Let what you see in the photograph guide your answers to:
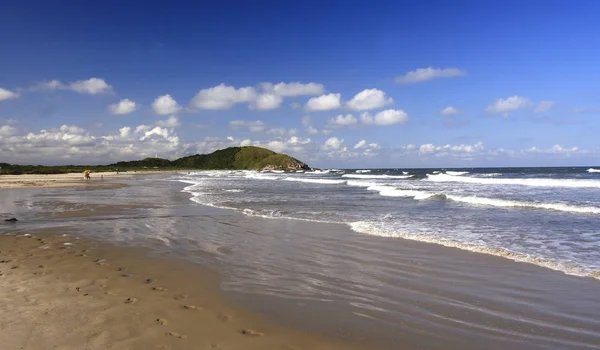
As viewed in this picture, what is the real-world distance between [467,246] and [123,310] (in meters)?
8.78

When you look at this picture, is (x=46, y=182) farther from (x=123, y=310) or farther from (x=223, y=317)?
(x=223, y=317)

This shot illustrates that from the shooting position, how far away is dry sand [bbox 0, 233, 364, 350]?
4.66 metres

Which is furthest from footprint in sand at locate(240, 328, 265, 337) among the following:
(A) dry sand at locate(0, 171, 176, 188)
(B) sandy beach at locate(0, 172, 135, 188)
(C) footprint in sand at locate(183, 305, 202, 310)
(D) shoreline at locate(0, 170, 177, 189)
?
(B) sandy beach at locate(0, 172, 135, 188)

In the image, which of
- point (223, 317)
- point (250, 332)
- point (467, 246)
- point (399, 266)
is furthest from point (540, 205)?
point (250, 332)

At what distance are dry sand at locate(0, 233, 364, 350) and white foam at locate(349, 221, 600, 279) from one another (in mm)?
6280

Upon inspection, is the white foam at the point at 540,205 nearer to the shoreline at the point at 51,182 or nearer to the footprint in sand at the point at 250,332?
the footprint in sand at the point at 250,332

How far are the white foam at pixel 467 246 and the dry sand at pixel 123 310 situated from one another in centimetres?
628

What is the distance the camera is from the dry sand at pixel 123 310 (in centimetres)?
466

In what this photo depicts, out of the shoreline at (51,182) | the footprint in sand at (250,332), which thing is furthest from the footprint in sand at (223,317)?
the shoreline at (51,182)

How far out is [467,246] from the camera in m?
10.9

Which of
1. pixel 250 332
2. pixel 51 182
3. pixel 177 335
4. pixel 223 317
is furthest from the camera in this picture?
pixel 51 182

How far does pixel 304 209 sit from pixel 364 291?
1363 centimetres

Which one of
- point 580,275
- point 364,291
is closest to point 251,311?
point 364,291

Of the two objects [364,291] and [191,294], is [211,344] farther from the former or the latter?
[364,291]
